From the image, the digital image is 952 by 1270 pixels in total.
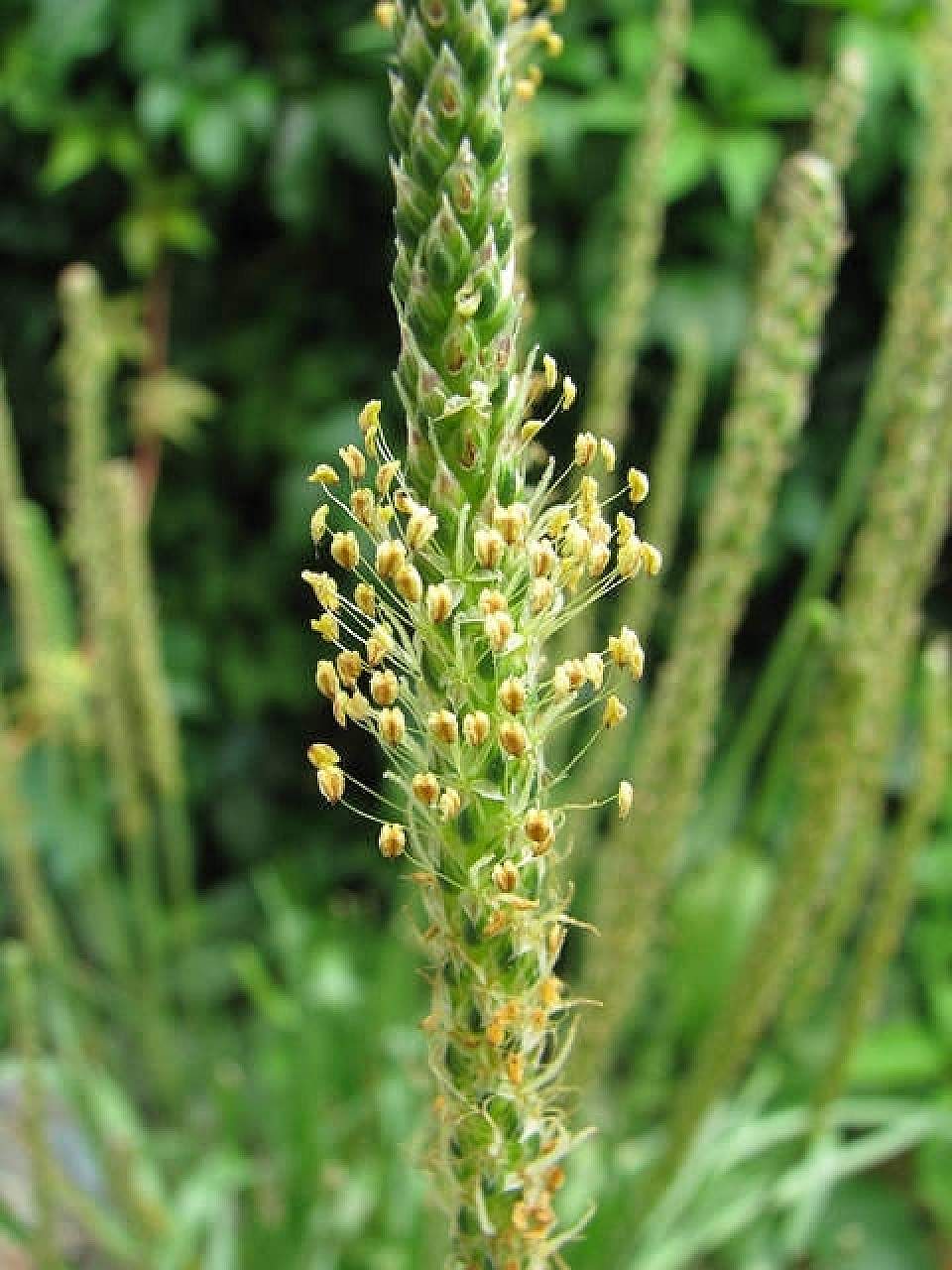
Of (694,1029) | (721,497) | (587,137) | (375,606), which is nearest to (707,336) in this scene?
(587,137)

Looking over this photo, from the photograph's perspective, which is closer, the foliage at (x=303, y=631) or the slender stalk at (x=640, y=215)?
the slender stalk at (x=640, y=215)

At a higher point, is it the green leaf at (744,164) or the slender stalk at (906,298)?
the green leaf at (744,164)

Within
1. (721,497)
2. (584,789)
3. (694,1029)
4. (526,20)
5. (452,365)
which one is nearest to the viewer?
(452,365)

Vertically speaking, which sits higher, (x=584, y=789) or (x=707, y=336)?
(x=707, y=336)

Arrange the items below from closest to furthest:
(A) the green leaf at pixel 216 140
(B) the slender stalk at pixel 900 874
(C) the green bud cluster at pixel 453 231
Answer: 1. (C) the green bud cluster at pixel 453 231
2. (B) the slender stalk at pixel 900 874
3. (A) the green leaf at pixel 216 140

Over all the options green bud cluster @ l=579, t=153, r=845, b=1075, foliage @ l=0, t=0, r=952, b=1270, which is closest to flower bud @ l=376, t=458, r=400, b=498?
green bud cluster @ l=579, t=153, r=845, b=1075

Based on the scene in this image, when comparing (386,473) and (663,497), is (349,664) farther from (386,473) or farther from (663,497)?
(663,497)

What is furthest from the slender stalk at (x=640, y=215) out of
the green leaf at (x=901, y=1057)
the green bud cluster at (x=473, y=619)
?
the green leaf at (x=901, y=1057)

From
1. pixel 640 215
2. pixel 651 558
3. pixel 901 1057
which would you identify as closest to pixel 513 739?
pixel 651 558

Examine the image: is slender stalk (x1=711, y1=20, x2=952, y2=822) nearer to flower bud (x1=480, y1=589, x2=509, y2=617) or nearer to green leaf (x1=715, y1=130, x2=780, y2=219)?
green leaf (x1=715, y1=130, x2=780, y2=219)

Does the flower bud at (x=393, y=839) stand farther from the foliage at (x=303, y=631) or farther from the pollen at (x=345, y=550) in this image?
the foliage at (x=303, y=631)

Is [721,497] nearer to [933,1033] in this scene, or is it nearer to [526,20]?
[526,20]
